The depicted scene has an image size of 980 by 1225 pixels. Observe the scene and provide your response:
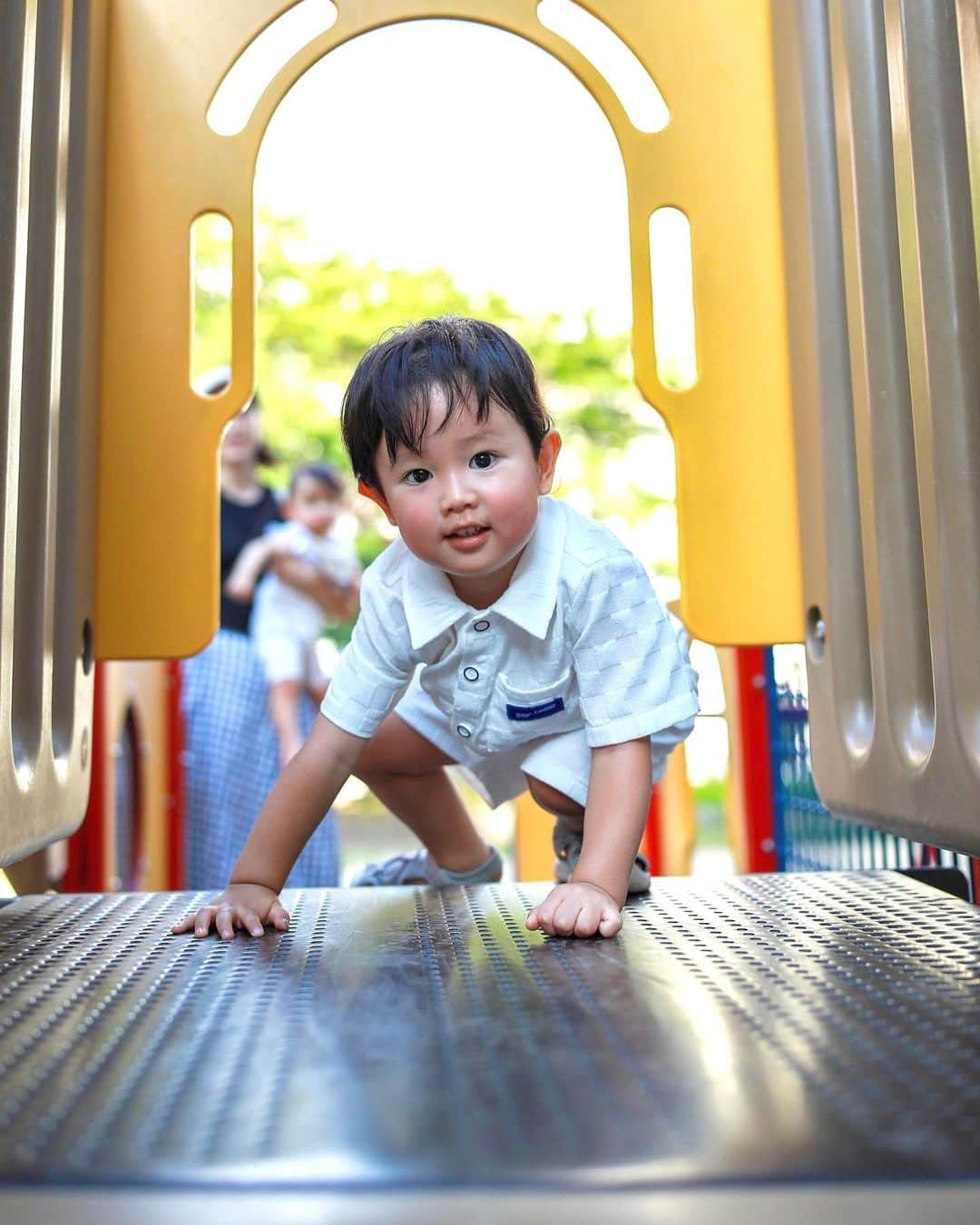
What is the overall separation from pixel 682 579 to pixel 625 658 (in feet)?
1.01

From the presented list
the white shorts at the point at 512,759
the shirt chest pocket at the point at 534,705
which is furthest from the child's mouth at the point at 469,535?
the white shorts at the point at 512,759

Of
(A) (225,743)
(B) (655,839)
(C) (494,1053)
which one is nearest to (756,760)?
(B) (655,839)

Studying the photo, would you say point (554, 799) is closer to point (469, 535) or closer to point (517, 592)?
point (517, 592)

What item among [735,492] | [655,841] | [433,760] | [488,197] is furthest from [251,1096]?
[488,197]

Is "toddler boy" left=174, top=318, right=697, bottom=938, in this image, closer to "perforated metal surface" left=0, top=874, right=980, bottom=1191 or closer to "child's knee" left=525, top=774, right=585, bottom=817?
"child's knee" left=525, top=774, right=585, bottom=817

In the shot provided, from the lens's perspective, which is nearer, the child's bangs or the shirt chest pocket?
the child's bangs

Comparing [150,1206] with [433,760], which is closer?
[150,1206]

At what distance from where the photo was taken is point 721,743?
122 inches

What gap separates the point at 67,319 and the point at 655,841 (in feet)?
7.95

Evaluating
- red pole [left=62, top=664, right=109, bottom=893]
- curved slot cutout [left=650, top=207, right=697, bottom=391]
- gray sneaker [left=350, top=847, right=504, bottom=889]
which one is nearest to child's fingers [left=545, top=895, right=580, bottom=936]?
gray sneaker [left=350, top=847, right=504, bottom=889]

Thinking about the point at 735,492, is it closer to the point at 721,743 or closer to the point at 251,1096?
the point at 251,1096

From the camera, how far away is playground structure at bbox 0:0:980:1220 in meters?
0.67

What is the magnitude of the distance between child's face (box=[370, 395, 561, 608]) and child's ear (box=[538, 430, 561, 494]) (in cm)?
5

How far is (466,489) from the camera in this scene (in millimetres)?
1385
